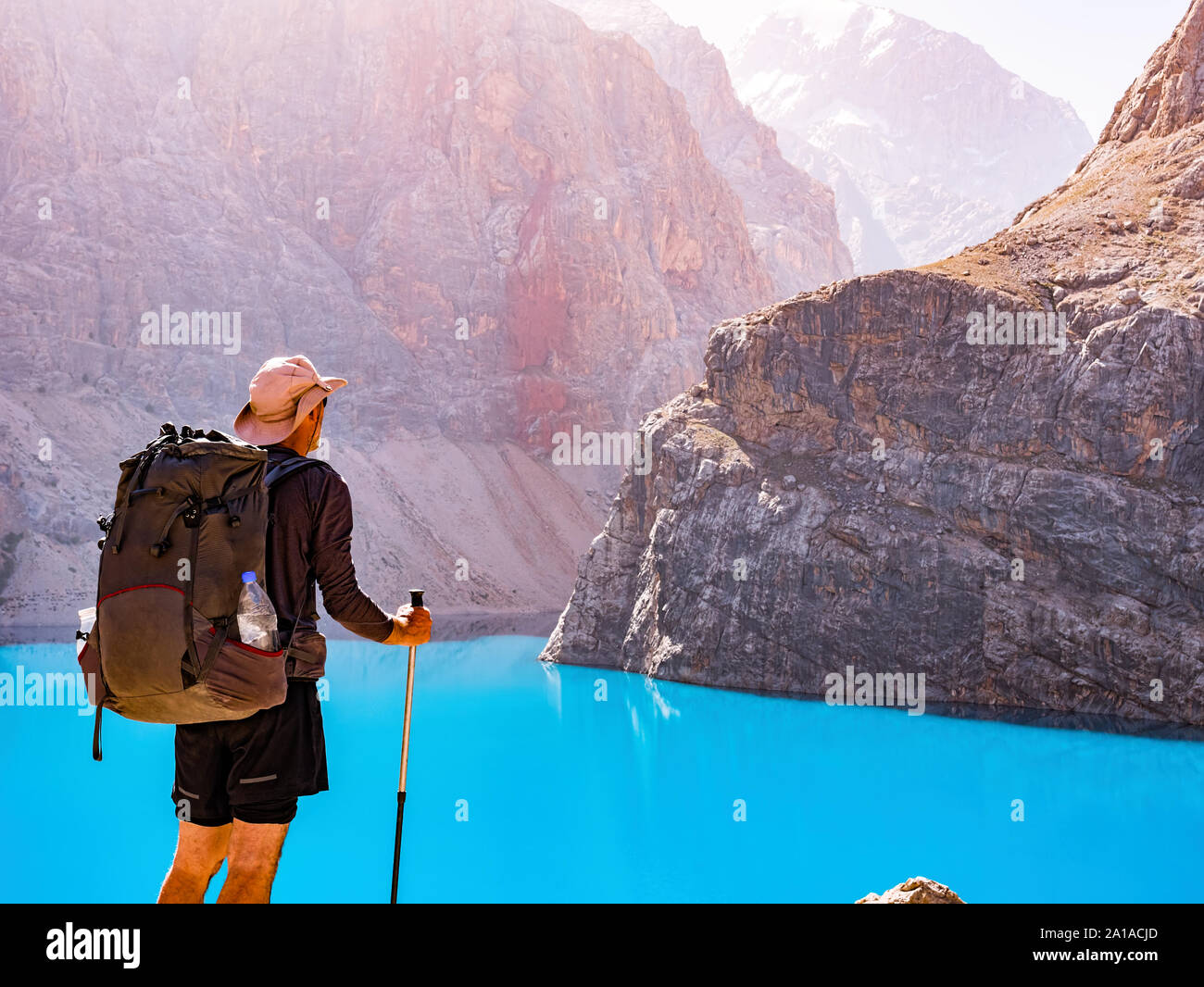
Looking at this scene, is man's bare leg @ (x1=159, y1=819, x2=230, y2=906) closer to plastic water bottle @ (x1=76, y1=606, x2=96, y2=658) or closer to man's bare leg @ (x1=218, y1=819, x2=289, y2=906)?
man's bare leg @ (x1=218, y1=819, x2=289, y2=906)

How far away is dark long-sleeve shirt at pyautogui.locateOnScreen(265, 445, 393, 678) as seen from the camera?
4637 mm

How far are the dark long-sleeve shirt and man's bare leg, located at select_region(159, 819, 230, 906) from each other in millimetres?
702

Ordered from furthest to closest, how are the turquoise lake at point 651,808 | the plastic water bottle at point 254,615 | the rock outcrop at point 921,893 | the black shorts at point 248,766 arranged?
1. the turquoise lake at point 651,808
2. the rock outcrop at point 921,893
3. the black shorts at point 248,766
4. the plastic water bottle at point 254,615

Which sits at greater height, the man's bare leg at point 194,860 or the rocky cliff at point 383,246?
the rocky cliff at point 383,246

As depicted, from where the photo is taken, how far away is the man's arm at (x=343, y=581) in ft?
15.4

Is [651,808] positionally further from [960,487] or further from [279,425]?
[960,487]

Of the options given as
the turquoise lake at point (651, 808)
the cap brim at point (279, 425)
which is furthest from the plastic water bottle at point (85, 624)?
the turquoise lake at point (651, 808)

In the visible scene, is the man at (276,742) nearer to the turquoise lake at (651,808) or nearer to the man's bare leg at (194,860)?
the man's bare leg at (194,860)

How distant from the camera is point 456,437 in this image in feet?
260

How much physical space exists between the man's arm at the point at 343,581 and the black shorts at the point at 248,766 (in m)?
0.36

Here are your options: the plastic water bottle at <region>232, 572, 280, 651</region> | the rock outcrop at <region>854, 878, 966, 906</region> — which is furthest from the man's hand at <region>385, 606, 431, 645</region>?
the rock outcrop at <region>854, 878, 966, 906</region>

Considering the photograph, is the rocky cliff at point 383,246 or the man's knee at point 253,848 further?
the rocky cliff at point 383,246

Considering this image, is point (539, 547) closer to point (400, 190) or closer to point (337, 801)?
point (400, 190)
